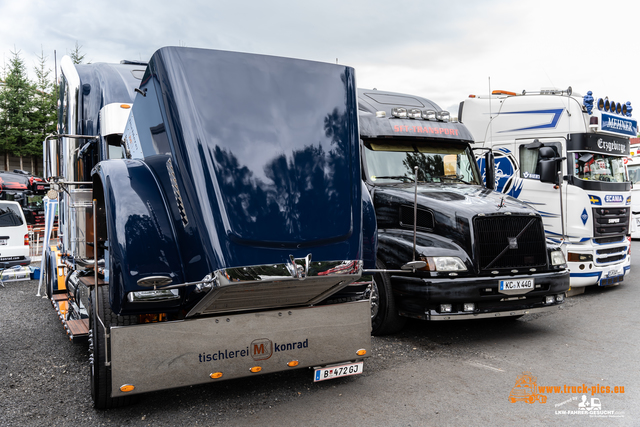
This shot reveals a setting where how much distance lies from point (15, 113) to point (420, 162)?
95.5ft

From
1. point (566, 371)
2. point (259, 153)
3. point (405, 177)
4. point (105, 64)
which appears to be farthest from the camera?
point (405, 177)

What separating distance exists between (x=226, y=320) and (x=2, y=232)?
33.4 ft

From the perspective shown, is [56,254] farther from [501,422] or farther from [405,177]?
[501,422]

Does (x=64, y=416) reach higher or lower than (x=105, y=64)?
lower

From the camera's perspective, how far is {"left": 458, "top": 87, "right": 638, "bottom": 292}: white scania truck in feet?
29.1

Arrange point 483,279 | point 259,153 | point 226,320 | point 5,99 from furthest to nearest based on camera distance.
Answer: point 5,99 → point 483,279 → point 226,320 → point 259,153

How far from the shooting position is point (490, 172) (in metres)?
8.48

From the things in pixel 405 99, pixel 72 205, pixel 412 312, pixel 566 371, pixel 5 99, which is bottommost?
pixel 566 371

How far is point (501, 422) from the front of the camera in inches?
157

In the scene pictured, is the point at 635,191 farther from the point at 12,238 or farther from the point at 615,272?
the point at 12,238

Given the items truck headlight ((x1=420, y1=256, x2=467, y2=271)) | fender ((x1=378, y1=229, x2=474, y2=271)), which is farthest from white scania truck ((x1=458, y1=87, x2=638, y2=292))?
truck headlight ((x1=420, y1=256, x2=467, y2=271))

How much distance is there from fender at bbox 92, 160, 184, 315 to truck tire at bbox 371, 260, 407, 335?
9.93 feet

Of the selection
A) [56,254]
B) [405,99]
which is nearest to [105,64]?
[56,254]

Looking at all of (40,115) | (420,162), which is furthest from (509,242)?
(40,115)
